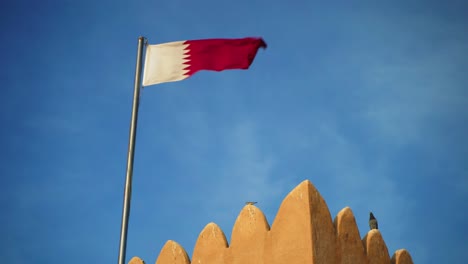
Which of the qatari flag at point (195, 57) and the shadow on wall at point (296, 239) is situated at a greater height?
the qatari flag at point (195, 57)

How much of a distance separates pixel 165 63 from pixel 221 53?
3.22ft

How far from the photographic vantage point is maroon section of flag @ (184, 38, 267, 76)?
10047mm

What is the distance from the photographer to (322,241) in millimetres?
9039

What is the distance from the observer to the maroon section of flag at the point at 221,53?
10047 mm

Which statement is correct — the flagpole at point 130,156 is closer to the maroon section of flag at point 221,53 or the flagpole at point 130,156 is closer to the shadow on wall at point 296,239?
the maroon section of flag at point 221,53

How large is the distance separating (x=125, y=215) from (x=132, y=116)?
164 centimetres

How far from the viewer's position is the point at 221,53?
33.3 ft

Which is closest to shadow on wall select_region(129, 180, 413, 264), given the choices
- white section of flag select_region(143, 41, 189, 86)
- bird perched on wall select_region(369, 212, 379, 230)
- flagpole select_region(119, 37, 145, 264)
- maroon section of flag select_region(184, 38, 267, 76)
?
flagpole select_region(119, 37, 145, 264)

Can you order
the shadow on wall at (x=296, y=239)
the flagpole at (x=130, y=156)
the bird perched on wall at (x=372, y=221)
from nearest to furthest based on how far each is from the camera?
1. the flagpole at (x=130, y=156)
2. the shadow on wall at (x=296, y=239)
3. the bird perched on wall at (x=372, y=221)

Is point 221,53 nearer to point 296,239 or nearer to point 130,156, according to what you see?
point 130,156

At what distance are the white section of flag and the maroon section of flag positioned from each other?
0.10 m

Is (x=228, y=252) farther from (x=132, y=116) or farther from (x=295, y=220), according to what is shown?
(x=132, y=116)

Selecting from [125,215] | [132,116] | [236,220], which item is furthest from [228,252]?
[132,116]

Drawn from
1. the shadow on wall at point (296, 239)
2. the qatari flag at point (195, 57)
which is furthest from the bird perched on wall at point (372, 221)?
the qatari flag at point (195, 57)
